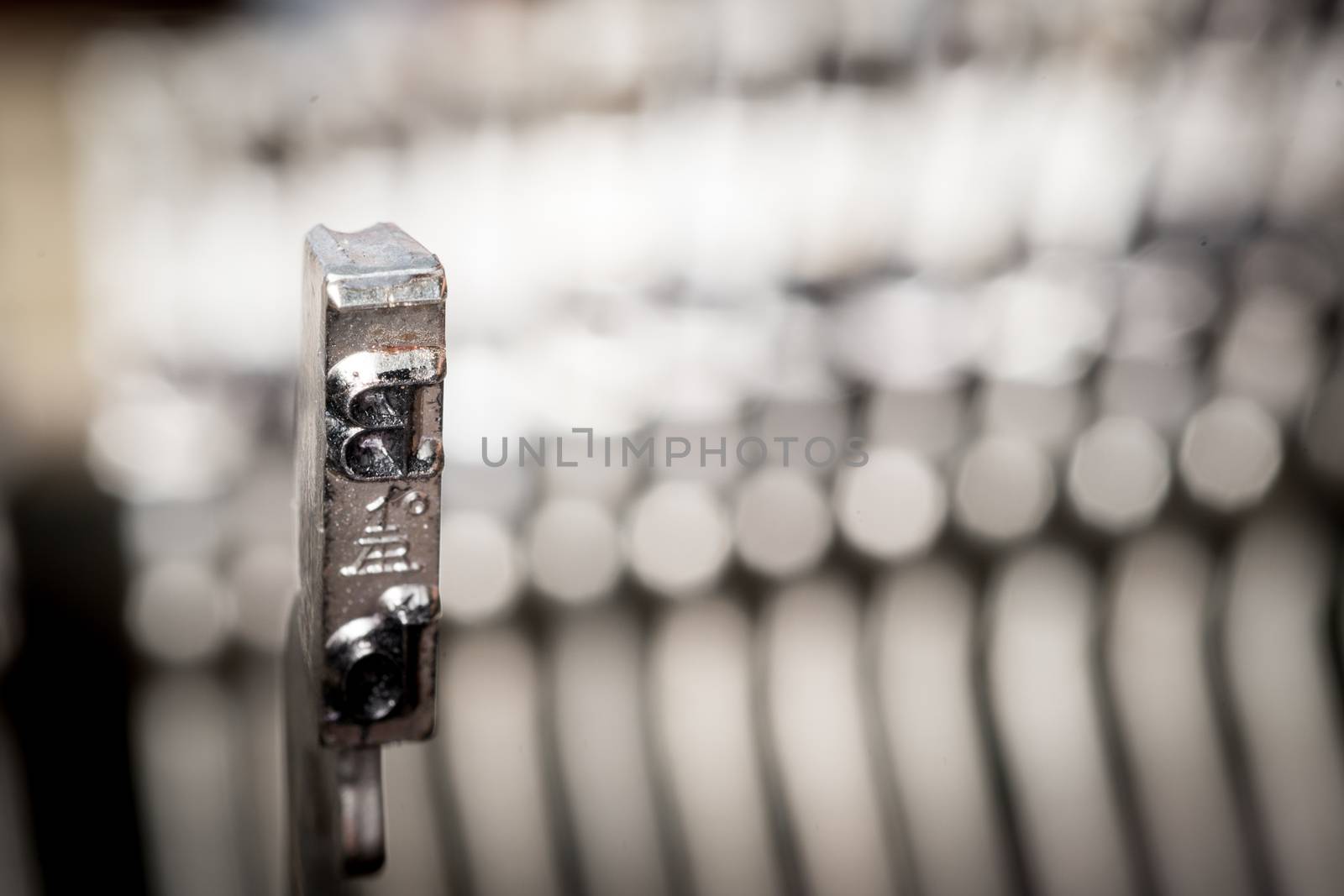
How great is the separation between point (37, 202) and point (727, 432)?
0.98 meters

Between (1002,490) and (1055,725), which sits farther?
(1002,490)

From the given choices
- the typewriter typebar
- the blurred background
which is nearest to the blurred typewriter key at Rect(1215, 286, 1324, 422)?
the blurred background

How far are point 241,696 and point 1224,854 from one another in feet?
3.00

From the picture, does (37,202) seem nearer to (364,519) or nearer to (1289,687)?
(364,519)

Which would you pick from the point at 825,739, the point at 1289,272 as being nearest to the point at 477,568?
the point at 825,739

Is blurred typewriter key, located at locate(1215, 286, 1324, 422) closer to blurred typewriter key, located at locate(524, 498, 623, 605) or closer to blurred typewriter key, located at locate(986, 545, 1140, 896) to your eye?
blurred typewriter key, located at locate(986, 545, 1140, 896)

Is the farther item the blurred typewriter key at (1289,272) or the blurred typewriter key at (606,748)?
the blurred typewriter key at (1289,272)

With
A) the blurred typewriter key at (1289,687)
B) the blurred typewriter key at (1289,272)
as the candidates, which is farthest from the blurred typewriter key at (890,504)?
the blurred typewriter key at (1289,272)

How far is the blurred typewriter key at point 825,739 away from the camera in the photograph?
4.31 ft

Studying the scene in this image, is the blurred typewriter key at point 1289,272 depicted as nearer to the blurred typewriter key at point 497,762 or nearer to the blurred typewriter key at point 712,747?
the blurred typewriter key at point 712,747

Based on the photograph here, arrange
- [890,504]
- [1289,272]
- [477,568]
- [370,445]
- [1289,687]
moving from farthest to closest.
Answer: [1289,272], [890,504], [477,568], [1289,687], [370,445]

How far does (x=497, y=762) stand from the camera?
1435 mm

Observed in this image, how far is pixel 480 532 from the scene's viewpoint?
1827 mm

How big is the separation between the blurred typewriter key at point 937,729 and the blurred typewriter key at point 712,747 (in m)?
0.13
